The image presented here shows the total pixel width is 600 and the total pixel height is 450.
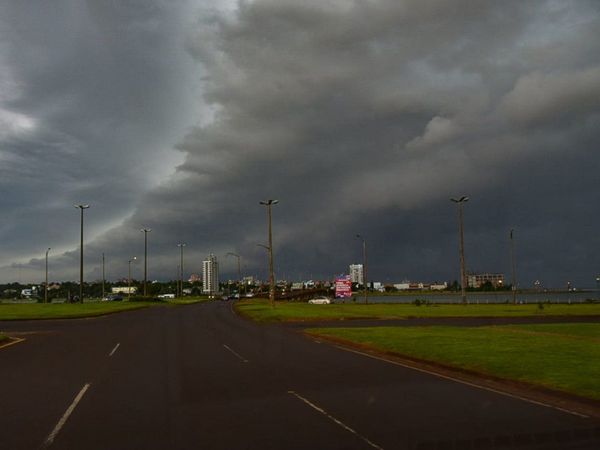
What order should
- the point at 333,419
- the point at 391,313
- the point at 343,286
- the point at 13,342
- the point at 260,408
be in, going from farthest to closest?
the point at 343,286 → the point at 391,313 → the point at 13,342 → the point at 260,408 → the point at 333,419

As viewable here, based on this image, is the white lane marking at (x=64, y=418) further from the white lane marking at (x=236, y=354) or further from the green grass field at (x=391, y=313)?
the green grass field at (x=391, y=313)

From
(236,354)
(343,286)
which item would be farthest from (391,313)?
(236,354)

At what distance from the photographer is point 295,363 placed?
16.9 m

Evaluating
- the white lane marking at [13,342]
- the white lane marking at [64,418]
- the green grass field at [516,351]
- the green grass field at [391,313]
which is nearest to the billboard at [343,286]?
the green grass field at [391,313]

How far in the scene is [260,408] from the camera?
409 inches

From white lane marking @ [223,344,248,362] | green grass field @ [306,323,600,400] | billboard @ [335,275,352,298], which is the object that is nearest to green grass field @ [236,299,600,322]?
billboard @ [335,275,352,298]

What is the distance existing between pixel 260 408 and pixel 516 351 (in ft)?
34.8

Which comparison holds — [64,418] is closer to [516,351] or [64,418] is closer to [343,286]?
[516,351]

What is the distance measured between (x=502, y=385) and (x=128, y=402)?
7.92m

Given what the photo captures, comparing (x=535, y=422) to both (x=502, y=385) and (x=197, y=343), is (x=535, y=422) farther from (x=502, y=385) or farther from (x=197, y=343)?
(x=197, y=343)

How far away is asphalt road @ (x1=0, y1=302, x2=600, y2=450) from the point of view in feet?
26.6

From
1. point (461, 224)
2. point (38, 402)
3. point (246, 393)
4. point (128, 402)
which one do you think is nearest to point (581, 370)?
point (246, 393)

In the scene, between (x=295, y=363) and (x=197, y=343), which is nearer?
(x=295, y=363)

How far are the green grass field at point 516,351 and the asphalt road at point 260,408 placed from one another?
5.42 feet
